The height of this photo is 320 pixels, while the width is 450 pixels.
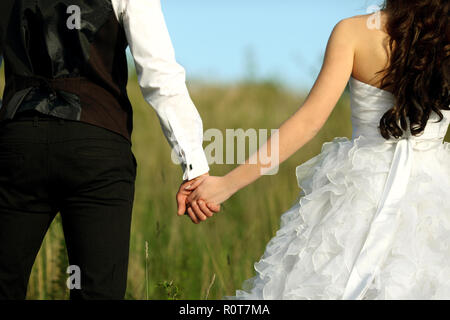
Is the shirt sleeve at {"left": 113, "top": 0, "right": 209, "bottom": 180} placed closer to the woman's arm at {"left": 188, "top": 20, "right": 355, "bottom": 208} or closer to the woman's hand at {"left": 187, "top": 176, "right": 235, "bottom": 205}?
the woman's hand at {"left": 187, "top": 176, "right": 235, "bottom": 205}

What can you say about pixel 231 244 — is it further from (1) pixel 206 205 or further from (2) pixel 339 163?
(2) pixel 339 163

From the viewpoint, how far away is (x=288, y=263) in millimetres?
2250

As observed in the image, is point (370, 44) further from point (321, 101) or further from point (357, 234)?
point (357, 234)

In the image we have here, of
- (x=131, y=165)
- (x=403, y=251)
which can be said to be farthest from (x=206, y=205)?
(x=403, y=251)

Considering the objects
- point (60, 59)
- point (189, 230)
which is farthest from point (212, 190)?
point (189, 230)

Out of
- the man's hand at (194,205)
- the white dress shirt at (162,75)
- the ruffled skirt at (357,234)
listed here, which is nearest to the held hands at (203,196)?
the man's hand at (194,205)

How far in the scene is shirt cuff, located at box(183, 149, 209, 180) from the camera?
251 cm

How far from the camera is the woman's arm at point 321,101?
2311 millimetres

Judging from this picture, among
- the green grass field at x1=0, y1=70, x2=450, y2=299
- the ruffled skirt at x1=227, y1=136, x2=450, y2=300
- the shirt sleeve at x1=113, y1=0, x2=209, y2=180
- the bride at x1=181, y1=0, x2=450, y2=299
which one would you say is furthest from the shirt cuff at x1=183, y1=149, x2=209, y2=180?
the green grass field at x1=0, y1=70, x2=450, y2=299

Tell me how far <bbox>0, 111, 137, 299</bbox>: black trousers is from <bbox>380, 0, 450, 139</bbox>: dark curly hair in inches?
39.7

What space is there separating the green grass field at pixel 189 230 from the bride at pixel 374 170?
818mm

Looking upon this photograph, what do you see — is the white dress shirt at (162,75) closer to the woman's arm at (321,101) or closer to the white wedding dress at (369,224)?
the woman's arm at (321,101)

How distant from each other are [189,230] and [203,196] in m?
2.00

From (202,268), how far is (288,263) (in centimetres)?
178
